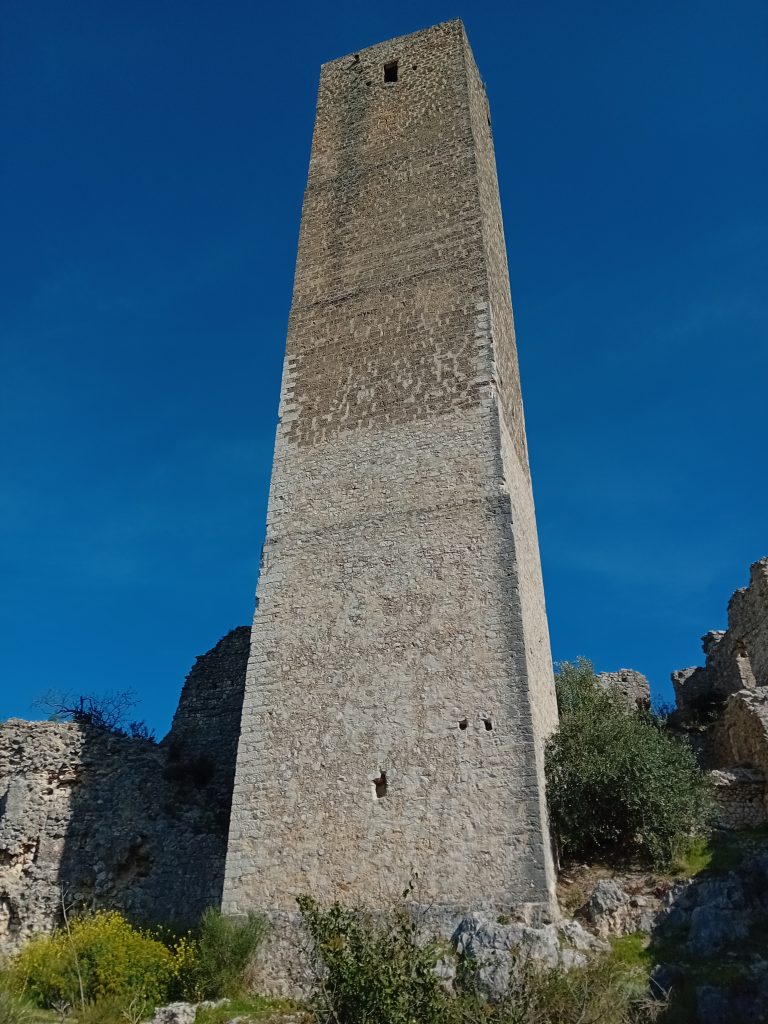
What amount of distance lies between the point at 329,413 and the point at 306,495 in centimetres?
136

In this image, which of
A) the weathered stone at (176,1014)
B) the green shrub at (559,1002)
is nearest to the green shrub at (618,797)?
the green shrub at (559,1002)

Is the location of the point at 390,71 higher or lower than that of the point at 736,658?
higher

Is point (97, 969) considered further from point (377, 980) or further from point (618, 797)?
point (618, 797)

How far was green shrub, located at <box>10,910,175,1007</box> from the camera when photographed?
888 cm

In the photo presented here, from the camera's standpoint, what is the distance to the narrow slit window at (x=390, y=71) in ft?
53.2

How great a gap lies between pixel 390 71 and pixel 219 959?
48.7ft

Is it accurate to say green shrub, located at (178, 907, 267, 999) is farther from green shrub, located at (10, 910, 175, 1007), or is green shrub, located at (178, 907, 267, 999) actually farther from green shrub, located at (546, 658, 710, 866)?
green shrub, located at (546, 658, 710, 866)

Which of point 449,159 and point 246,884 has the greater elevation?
point 449,159

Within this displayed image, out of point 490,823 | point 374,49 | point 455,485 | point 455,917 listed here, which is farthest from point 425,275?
point 455,917

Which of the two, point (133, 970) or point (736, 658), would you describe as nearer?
point (133, 970)

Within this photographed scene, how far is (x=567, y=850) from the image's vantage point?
977 centimetres

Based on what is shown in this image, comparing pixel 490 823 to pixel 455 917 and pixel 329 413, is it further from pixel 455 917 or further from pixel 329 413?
pixel 329 413

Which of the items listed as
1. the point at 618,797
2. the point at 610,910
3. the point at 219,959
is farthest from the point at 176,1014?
the point at 618,797

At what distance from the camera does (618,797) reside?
9.86 meters
